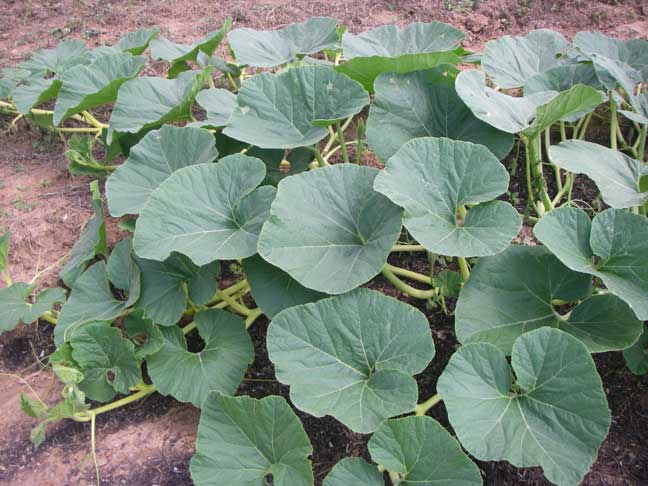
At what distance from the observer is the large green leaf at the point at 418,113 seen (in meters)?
2.07

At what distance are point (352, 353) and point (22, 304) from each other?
1.34 meters

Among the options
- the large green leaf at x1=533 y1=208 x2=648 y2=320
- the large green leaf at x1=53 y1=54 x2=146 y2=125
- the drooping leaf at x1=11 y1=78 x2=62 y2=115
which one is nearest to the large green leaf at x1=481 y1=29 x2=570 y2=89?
the large green leaf at x1=533 y1=208 x2=648 y2=320

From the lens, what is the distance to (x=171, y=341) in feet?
6.34

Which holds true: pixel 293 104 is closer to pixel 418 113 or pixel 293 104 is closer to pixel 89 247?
pixel 418 113

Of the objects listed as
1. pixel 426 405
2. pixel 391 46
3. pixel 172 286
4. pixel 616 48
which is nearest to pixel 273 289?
pixel 172 286

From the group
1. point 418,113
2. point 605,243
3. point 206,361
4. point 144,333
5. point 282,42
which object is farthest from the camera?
point 282,42

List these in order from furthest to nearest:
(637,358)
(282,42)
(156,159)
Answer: (282,42), (156,159), (637,358)

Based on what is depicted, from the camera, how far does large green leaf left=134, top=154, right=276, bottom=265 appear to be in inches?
72.1

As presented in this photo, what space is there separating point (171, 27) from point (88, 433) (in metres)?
3.04

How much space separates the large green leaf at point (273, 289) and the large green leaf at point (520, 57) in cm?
127

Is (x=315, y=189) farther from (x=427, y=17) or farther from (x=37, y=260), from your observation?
(x=427, y=17)

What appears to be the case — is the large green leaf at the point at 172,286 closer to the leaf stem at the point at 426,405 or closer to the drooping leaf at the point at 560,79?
the leaf stem at the point at 426,405

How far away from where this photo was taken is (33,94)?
299 cm

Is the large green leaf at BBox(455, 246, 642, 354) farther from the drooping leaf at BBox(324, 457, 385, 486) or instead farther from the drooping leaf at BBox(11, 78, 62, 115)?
the drooping leaf at BBox(11, 78, 62, 115)
